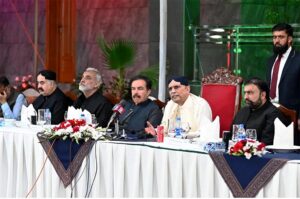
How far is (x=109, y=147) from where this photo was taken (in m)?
7.10

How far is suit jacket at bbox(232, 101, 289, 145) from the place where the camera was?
22.7ft

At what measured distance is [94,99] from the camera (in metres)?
8.88

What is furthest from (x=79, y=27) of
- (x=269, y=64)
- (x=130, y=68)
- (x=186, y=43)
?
(x=269, y=64)

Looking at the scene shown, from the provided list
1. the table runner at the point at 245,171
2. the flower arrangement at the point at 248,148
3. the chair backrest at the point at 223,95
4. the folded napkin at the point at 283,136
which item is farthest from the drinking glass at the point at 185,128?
the flower arrangement at the point at 248,148

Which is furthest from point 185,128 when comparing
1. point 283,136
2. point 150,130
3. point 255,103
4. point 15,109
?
point 15,109

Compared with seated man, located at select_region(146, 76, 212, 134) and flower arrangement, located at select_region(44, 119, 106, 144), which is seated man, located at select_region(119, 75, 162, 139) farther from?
flower arrangement, located at select_region(44, 119, 106, 144)

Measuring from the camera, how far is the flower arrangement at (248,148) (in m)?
5.92

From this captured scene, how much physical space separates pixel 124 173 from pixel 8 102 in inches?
121

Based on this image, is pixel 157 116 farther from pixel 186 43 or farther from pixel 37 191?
pixel 186 43

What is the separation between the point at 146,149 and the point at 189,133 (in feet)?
2.10

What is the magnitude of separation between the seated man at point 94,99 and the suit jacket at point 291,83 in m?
1.51

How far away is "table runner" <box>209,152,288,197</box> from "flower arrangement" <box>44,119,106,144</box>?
1290mm

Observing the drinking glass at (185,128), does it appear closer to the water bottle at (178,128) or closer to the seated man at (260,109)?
the water bottle at (178,128)

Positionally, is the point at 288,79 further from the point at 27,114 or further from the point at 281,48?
the point at 27,114
